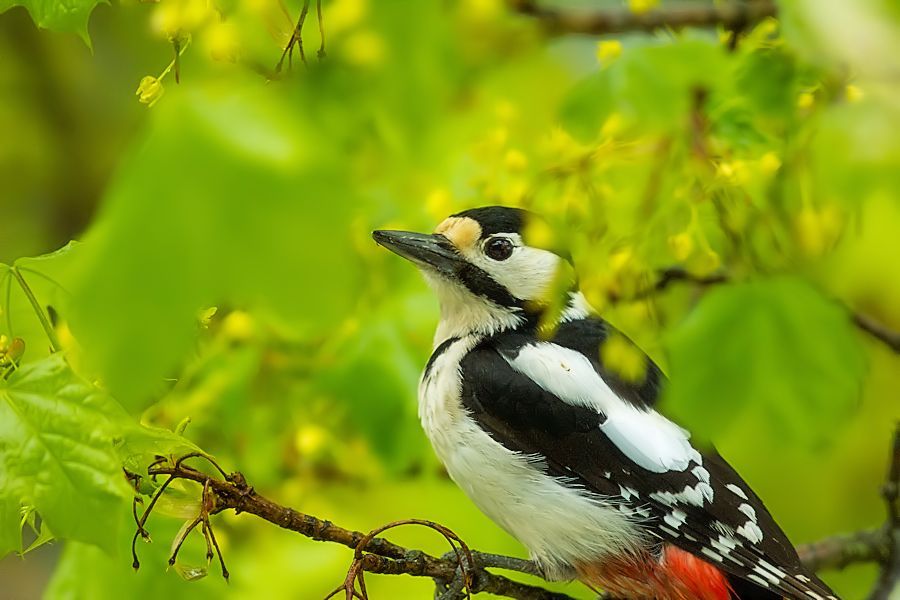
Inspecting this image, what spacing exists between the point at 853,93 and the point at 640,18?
3.44 ft

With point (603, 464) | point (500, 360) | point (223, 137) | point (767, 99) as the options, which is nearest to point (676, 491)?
point (603, 464)

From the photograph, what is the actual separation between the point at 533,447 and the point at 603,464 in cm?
11

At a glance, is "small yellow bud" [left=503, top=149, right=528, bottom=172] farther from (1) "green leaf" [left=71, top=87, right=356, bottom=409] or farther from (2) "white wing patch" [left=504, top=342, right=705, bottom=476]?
(1) "green leaf" [left=71, top=87, right=356, bottom=409]

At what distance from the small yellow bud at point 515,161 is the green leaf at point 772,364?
1.40 feet

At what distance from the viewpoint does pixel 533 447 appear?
67.2 inches

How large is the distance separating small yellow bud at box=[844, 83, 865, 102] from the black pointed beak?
0.69 m

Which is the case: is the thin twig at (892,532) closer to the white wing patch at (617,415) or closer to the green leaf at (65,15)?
the white wing patch at (617,415)

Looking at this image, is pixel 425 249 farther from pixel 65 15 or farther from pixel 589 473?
pixel 65 15

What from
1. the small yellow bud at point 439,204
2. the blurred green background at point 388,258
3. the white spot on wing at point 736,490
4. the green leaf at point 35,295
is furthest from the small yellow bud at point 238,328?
the white spot on wing at point 736,490

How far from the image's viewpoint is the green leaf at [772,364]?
1.24 metres

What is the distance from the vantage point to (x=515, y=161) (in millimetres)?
1641

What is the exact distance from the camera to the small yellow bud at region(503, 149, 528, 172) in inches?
64.6

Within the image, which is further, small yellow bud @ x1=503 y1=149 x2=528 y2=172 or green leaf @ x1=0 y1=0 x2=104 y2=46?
small yellow bud @ x1=503 y1=149 x2=528 y2=172

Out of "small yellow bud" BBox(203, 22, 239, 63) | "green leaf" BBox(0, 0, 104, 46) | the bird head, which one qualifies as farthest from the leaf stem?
the bird head
